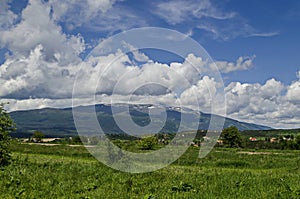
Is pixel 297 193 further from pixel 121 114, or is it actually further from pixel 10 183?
pixel 10 183

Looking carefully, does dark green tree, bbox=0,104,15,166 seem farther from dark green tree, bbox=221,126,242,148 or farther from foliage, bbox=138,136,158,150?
dark green tree, bbox=221,126,242,148

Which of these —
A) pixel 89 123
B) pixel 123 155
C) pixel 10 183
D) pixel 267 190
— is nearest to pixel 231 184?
pixel 267 190

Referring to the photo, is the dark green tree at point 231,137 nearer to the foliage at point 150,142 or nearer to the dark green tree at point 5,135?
the foliage at point 150,142

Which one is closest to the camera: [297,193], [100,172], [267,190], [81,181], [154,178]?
[297,193]

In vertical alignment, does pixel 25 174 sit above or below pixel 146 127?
below

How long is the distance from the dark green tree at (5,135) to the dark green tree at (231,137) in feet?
242

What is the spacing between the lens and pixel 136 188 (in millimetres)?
14320

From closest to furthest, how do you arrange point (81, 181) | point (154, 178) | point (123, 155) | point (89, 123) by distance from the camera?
1. point (89, 123)
2. point (81, 181)
3. point (154, 178)
4. point (123, 155)

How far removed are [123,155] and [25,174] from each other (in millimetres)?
10929

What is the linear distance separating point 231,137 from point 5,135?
75.1m

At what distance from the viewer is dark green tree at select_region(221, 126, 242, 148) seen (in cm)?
9269

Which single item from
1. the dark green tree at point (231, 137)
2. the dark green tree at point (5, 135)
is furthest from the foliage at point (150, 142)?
the dark green tree at point (231, 137)

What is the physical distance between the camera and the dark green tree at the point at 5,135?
22391mm

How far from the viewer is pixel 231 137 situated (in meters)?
92.8
